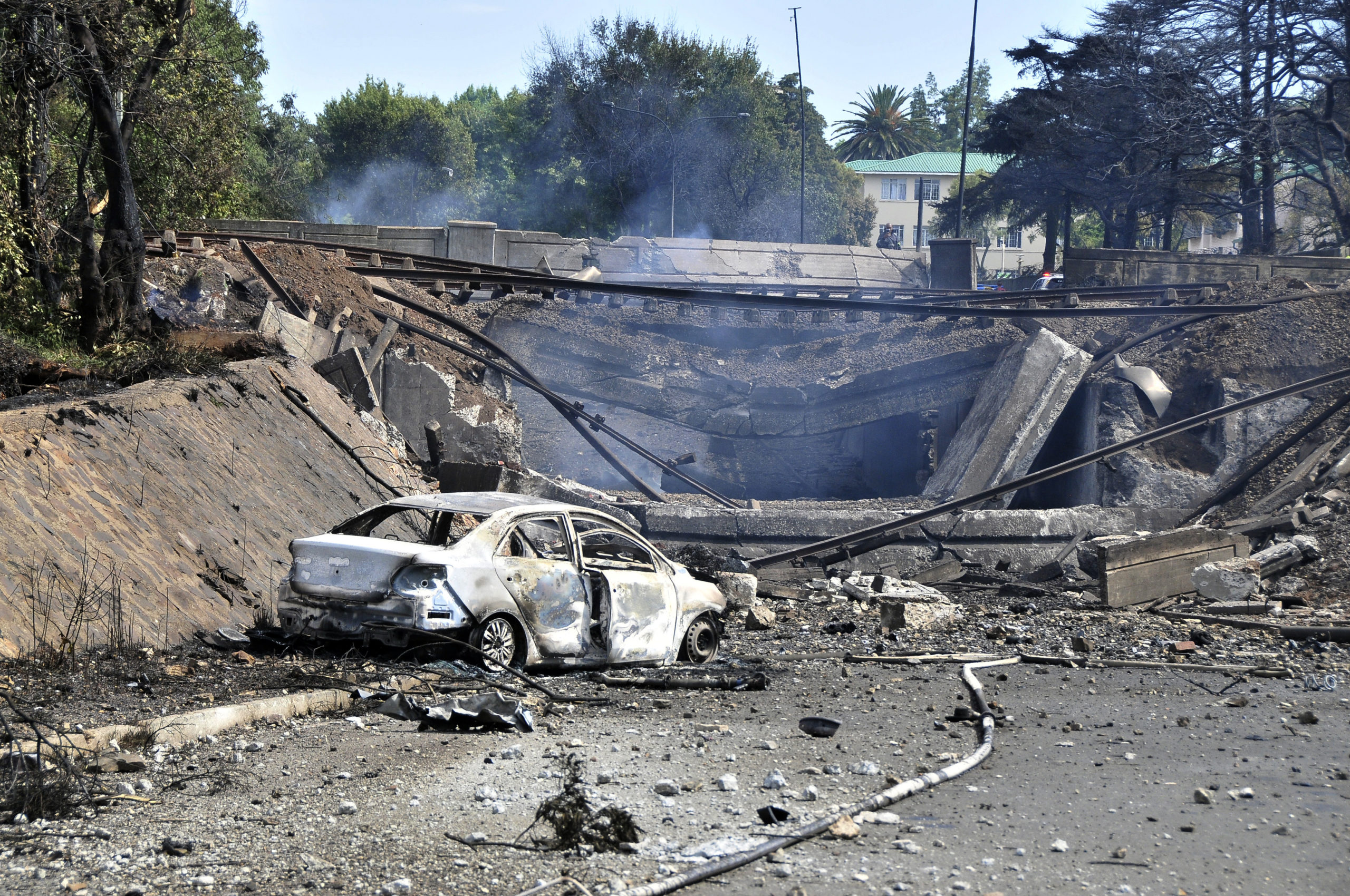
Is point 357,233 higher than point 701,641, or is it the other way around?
point 357,233

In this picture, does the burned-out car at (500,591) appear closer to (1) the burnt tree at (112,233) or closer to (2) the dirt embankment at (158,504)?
(2) the dirt embankment at (158,504)

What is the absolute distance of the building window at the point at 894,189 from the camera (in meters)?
99.6

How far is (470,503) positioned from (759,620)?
3993 millimetres

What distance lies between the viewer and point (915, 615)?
1122 cm

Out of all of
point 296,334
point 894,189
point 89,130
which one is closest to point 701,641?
point 296,334

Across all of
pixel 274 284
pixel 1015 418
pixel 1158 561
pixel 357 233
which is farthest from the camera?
pixel 357 233

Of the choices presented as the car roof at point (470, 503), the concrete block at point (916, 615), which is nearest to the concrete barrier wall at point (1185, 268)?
the concrete block at point (916, 615)

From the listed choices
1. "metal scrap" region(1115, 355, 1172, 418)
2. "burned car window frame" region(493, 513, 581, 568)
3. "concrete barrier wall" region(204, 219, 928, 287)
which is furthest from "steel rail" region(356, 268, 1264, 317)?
"burned car window frame" region(493, 513, 581, 568)

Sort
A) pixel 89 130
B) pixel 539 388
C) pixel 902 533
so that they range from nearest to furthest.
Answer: pixel 902 533, pixel 89 130, pixel 539 388

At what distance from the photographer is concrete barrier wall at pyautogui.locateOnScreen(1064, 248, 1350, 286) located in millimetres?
23234

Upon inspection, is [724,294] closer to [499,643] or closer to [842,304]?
[842,304]

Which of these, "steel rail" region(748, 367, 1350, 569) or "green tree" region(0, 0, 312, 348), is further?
"steel rail" region(748, 367, 1350, 569)

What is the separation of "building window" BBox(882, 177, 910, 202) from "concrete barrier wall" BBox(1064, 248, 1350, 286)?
250 ft

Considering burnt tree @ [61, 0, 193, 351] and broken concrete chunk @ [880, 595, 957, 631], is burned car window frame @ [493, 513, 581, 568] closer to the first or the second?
broken concrete chunk @ [880, 595, 957, 631]
